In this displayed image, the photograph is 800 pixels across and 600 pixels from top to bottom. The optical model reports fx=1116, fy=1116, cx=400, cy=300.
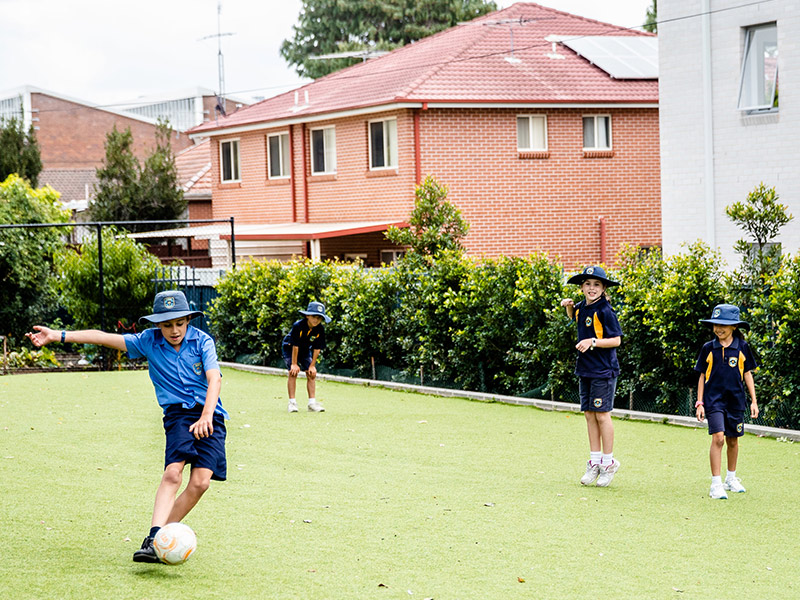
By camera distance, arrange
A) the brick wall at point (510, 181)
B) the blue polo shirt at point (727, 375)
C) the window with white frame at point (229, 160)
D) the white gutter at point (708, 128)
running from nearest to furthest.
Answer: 1. the blue polo shirt at point (727, 375)
2. the white gutter at point (708, 128)
3. the brick wall at point (510, 181)
4. the window with white frame at point (229, 160)

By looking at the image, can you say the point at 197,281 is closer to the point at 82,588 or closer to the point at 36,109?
the point at 82,588

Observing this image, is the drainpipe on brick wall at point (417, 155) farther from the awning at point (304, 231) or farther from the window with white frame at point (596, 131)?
the window with white frame at point (596, 131)

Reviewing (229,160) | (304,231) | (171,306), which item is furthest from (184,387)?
(229,160)

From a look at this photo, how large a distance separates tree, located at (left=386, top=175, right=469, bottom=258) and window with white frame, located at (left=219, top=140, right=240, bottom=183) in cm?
1544

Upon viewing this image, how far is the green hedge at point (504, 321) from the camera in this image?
464 inches

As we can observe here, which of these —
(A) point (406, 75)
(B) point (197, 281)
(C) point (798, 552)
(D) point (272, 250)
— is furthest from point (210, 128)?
(C) point (798, 552)

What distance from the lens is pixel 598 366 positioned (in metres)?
8.85

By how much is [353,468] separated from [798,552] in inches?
158

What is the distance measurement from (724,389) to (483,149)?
63.8 feet

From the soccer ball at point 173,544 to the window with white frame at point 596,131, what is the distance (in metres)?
23.7

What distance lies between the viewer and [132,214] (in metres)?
39.3

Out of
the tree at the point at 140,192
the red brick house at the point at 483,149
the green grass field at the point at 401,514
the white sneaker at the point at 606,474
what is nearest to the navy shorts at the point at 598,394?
the white sneaker at the point at 606,474

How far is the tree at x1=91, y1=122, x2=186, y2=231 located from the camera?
3903cm

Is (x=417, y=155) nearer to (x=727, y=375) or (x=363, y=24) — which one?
(x=727, y=375)
